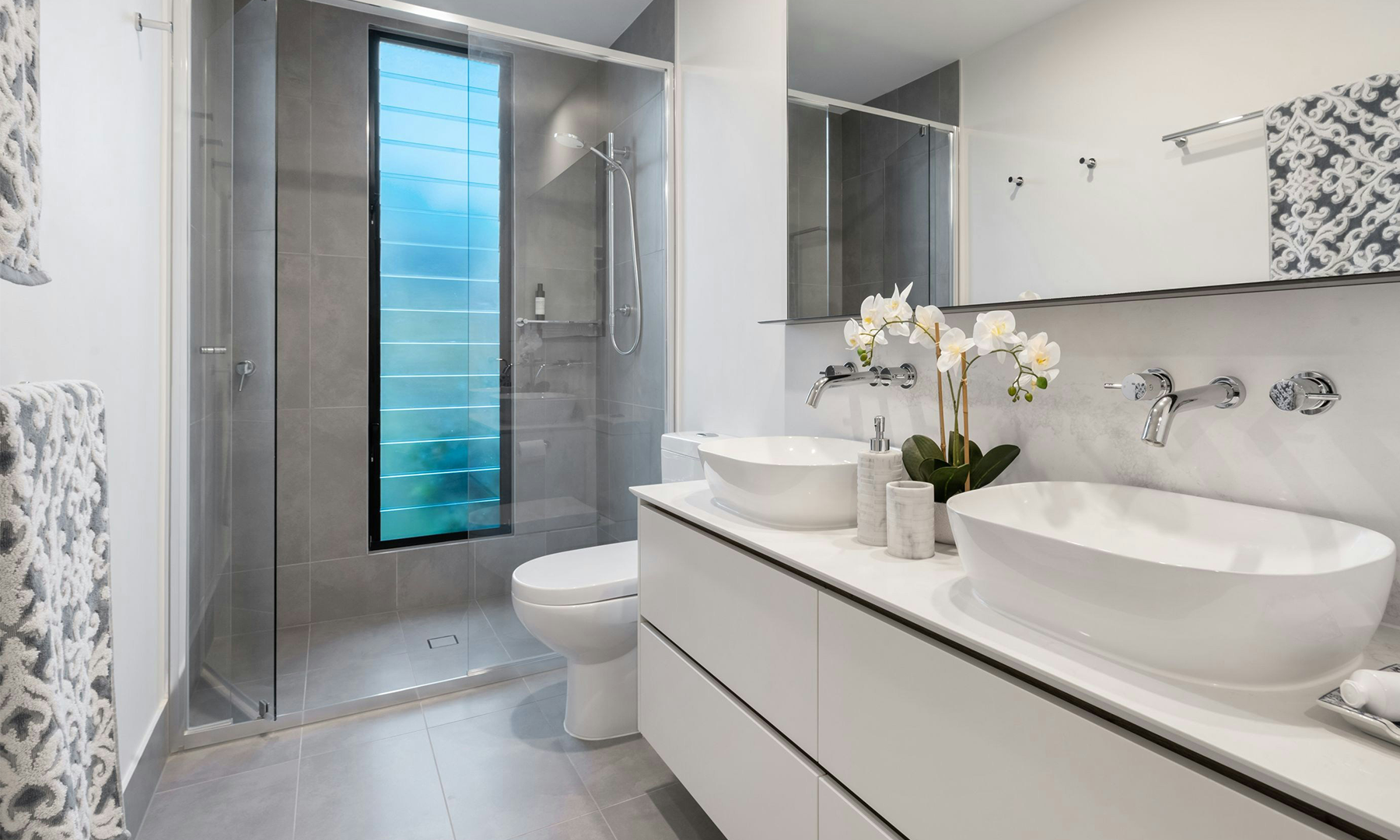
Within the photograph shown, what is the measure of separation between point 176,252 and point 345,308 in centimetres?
95

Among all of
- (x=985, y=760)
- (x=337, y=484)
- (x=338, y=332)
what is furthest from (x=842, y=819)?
(x=338, y=332)

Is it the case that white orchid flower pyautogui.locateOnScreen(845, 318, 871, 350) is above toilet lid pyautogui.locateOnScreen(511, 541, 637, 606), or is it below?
above

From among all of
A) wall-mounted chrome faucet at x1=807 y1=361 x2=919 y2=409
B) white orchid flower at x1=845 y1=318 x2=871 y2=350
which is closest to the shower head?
wall-mounted chrome faucet at x1=807 y1=361 x2=919 y2=409

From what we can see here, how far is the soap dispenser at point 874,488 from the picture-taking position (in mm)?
1223

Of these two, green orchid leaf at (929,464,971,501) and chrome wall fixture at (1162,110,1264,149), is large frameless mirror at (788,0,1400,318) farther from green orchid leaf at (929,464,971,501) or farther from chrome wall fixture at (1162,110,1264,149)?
green orchid leaf at (929,464,971,501)

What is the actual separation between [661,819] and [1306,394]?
5.05ft

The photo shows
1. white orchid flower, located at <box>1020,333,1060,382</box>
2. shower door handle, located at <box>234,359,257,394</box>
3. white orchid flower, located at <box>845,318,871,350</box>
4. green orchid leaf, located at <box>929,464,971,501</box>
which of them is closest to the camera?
white orchid flower, located at <box>1020,333,1060,382</box>

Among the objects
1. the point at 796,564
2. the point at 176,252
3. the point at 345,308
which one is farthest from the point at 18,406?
the point at 345,308

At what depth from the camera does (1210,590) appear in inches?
25.1

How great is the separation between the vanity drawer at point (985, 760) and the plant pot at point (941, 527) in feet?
0.96

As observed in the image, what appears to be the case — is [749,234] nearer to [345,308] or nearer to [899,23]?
[899,23]

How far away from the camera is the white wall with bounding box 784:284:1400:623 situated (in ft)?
2.89

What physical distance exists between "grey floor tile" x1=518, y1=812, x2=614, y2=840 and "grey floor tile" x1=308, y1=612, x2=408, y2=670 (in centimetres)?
122

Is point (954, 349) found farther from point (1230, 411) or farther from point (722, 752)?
point (722, 752)
